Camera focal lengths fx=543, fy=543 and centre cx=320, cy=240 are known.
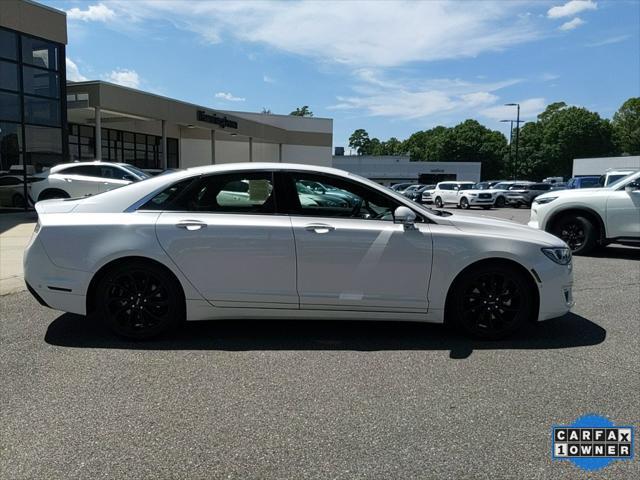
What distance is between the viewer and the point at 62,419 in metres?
3.32

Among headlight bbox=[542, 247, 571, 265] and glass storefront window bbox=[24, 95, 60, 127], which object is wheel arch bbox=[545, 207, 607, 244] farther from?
glass storefront window bbox=[24, 95, 60, 127]

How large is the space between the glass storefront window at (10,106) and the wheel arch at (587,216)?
1579 cm

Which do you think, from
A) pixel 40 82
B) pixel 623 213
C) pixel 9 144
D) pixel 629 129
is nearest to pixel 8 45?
pixel 40 82

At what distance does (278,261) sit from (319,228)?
0.45 m

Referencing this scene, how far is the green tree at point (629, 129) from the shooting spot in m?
99.8

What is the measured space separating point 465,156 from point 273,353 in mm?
104976

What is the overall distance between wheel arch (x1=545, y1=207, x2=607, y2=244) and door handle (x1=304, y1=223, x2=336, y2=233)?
7.25m

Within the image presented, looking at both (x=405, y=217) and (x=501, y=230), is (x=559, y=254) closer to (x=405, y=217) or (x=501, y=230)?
(x=501, y=230)

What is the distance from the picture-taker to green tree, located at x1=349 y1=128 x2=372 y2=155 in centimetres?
17006

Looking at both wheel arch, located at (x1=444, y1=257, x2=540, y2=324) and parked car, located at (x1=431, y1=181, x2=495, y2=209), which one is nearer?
wheel arch, located at (x1=444, y1=257, x2=540, y2=324)

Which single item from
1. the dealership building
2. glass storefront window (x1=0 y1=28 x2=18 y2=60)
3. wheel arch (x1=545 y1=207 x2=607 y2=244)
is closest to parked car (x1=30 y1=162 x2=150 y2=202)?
the dealership building

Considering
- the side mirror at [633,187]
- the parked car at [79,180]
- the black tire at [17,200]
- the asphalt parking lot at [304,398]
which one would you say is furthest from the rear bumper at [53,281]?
the black tire at [17,200]

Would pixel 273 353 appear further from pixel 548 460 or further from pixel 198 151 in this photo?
pixel 198 151

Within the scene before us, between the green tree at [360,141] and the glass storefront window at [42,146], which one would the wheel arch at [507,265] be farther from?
the green tree at [360,141]
